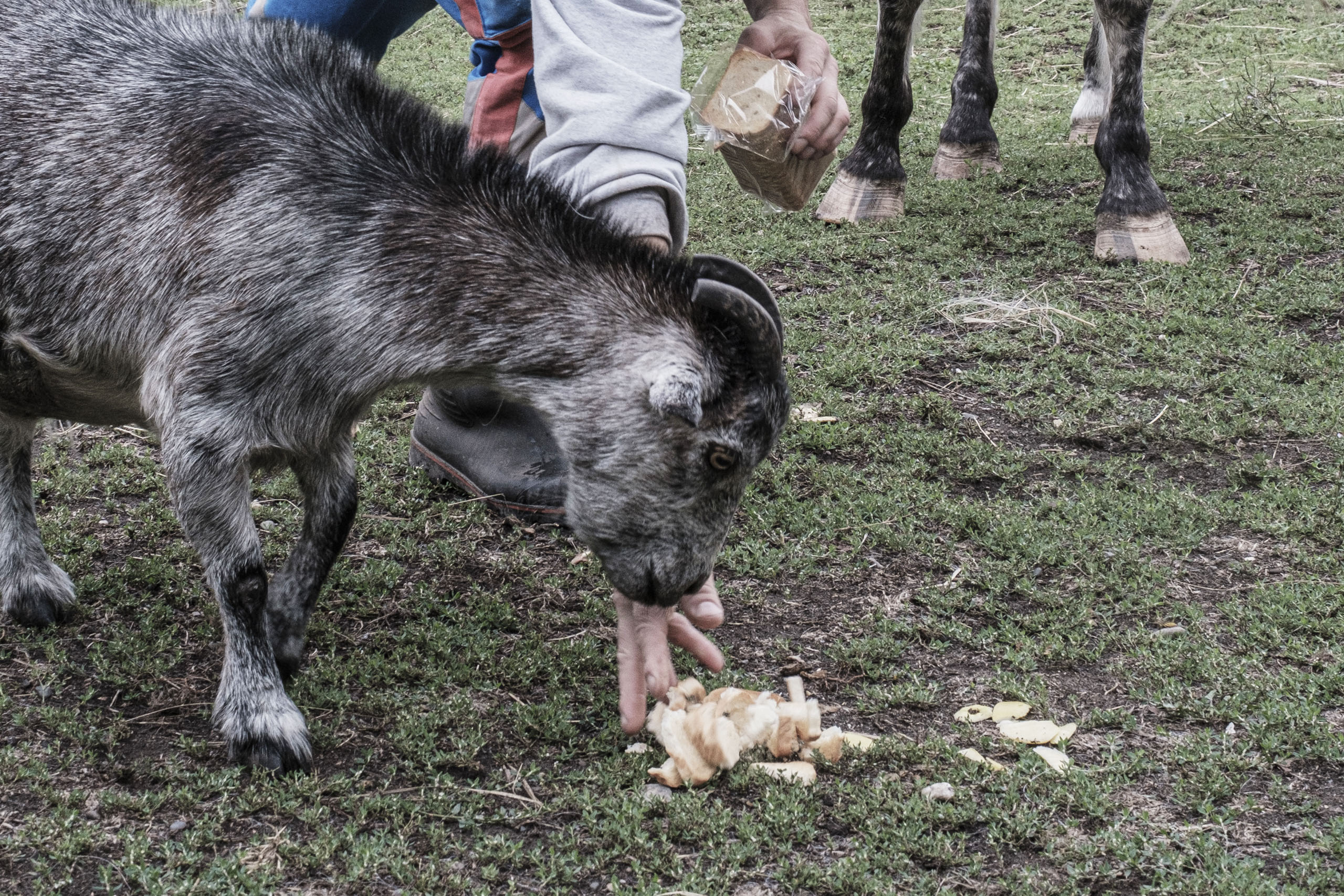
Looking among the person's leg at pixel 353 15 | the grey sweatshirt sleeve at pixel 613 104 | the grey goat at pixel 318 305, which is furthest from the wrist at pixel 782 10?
the grey goat at pixel 318 305

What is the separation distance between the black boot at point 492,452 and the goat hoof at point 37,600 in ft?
4.16

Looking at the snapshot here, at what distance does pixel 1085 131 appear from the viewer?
7766 mm

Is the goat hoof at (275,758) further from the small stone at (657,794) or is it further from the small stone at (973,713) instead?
the small stone at (973,713)

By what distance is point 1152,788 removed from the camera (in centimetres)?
274

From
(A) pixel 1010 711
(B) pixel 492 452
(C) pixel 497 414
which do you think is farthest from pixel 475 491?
(A) pixel 1010 711

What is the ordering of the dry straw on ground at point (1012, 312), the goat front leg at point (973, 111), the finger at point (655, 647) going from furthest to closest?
the goat front leg at point (973, 111) → the dry straw on ground at point (1012, 312) → the finger at point (655, 647)

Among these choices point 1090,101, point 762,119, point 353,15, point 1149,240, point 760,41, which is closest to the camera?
point 762,119

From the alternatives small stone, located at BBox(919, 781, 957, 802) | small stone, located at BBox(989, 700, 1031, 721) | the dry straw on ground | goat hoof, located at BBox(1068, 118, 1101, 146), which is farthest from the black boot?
goat hoof, located at BBox(1068, 118, 1101, 146)

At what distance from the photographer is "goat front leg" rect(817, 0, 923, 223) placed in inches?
256

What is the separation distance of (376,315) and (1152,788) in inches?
77.7

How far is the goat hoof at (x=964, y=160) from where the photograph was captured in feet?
23.4

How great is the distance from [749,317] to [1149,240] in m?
3.91

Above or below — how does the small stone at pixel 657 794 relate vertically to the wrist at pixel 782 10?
below

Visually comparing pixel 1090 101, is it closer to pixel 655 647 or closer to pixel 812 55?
pixel 812 55
